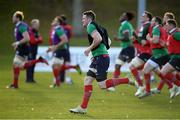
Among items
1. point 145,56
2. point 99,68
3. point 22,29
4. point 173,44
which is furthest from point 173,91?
point 22,29

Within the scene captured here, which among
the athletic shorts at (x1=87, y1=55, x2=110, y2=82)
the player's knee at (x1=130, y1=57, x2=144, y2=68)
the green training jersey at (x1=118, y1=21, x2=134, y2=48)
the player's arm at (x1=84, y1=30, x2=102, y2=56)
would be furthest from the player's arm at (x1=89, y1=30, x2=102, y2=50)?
the green training jersey at (x1=118, y1=21, x2=134, y2=48)

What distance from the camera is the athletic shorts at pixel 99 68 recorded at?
16859 millimetres

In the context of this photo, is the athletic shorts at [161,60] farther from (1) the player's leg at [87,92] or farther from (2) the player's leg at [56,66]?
(2) the player's leg at [56,66]

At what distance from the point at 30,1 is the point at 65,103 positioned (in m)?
26.7

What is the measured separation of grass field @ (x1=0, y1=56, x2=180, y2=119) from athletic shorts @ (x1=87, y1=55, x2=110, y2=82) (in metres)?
0.84

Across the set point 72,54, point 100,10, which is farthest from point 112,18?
point 72,54

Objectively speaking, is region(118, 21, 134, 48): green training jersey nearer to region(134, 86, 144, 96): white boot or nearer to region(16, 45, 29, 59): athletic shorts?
region(134, 86, 144, 96): white boot

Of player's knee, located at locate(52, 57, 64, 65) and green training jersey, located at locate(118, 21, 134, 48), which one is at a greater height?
green training jersey, located at locate(118, 21, 134, 48)

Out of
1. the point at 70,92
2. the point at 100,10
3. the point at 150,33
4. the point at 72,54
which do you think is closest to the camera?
the point at 150,33

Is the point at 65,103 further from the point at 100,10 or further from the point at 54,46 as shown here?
the point at 100,10

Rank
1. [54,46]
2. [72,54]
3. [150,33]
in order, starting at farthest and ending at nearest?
[72,54] < [54,46] < [150,33]

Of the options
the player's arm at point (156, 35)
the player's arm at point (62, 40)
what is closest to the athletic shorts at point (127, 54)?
the player's arm at point (62, 40)

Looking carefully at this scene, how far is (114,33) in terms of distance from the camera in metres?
41.3

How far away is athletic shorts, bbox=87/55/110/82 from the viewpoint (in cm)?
1686
